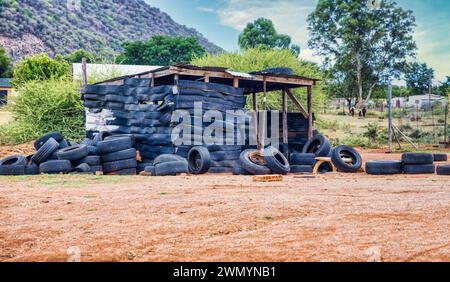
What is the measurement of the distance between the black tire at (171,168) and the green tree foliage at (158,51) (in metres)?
42.4

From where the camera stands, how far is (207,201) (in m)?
6.92

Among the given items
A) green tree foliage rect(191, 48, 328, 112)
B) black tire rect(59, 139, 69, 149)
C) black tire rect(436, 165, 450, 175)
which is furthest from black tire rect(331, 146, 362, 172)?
green tree foliage rect(191, 48, 328, 112)

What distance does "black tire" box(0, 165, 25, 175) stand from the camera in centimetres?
1225

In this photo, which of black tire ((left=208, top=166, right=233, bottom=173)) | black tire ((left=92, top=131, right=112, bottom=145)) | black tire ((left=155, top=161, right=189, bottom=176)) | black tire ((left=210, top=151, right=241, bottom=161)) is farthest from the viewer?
black tire ((left=92, top=131, right=112, bottom=145))

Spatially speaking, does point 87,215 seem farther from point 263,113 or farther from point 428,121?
point 428,121

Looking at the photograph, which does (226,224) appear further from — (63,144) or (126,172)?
(63,144)

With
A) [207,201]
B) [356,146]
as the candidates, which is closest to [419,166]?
[207,201]

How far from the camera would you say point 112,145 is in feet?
42.2

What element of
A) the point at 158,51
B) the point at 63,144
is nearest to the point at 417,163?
the point at 63,144

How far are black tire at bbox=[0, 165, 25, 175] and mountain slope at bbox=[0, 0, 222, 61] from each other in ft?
197

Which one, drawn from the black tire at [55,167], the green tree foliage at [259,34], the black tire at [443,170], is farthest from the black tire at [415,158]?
the green tree foliage at [259,34]

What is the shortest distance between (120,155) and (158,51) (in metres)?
42.5

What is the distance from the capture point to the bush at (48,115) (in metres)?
20.9

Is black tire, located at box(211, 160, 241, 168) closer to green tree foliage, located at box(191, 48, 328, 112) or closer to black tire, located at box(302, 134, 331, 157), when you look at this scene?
black tire, located at box(302, 134, 331, 157)
